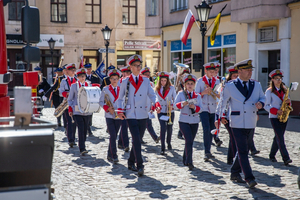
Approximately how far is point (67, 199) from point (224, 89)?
2989 mm

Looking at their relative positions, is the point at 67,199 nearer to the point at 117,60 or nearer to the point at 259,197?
the point at 259,197

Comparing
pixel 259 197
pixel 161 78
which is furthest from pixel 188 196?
pixel 161 78

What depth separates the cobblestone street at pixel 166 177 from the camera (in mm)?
6773

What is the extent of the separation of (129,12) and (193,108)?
32.2 m

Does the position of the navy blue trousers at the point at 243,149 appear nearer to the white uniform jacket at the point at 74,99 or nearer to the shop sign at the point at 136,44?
the white uniform jacket at the point at 74,99

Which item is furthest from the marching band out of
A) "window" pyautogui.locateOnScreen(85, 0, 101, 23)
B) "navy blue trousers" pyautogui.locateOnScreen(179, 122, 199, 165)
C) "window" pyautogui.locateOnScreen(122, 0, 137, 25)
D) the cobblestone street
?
"window" pyautogui.locateOnScreen(122, 0, 137, 25)

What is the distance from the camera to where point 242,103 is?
7223 mm

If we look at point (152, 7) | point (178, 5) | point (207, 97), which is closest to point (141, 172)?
point (207, 97)

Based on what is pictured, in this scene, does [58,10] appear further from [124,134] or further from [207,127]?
[207,127]

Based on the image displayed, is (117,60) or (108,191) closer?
(108,191)

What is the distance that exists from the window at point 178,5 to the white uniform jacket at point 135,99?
1739 centimetres

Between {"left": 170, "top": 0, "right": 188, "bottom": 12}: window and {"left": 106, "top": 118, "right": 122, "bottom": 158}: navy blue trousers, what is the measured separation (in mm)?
16183

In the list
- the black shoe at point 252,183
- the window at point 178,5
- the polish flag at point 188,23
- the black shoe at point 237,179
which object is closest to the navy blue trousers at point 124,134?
the black shoe at point 237,179

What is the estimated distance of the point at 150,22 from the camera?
28.4 meters
